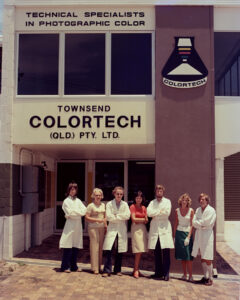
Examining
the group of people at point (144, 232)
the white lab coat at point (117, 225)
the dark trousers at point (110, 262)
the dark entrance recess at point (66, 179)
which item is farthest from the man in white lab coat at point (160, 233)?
the dark entrance recess at point (66, 179)

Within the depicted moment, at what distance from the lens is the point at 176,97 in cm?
842

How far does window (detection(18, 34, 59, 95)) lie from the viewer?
8812mm

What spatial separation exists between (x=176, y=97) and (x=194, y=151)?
4.12 ft

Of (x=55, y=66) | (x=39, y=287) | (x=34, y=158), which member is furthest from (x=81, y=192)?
(x=39, y=287)

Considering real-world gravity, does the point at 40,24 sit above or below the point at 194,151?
above

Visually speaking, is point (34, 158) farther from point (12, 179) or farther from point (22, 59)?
point (22, 59)

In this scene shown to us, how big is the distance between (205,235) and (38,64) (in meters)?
5.30

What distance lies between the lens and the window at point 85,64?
8.71 metres

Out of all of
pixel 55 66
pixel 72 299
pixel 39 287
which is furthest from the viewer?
pixel 55 66

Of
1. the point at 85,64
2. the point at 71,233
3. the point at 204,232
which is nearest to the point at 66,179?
the point at 85,64

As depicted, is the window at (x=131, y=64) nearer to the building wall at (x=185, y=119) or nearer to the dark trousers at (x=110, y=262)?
the building wall at (x=185, y=119)

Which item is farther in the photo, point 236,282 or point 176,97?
point 176,97

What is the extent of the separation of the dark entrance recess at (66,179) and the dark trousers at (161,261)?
5.91 meters

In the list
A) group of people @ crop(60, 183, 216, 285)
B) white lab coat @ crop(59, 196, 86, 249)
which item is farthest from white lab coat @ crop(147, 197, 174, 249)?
white lab coat @ crop(59, 196, 86, 249)
